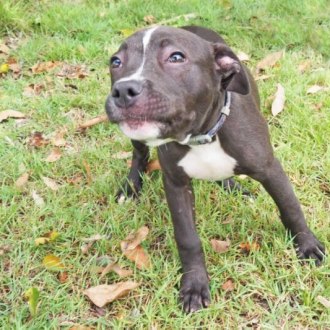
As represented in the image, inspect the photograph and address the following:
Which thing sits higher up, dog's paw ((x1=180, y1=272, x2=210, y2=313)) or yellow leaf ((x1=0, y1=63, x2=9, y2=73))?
dog's paw ((x1=180, y1=272, x2=210, y2=313))

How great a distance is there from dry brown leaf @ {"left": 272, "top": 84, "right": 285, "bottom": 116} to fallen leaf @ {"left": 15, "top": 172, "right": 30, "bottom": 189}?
1802 millimetres

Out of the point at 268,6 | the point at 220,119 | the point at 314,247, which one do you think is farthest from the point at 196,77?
the point at 268,6

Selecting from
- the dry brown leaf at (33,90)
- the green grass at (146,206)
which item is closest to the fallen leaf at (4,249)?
the green grass at (146,206)

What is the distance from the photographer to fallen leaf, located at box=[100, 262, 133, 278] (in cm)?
302

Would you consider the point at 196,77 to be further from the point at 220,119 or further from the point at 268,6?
the point at 268,6

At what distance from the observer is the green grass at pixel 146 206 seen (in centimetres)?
281

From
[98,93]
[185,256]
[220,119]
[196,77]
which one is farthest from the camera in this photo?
[98,93]

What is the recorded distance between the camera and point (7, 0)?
5.95m

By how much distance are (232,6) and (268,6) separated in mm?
370

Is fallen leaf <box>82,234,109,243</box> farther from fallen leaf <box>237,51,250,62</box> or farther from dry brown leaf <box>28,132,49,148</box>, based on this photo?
fallen leaf <box>237,51,250,62</box>

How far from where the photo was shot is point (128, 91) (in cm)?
220

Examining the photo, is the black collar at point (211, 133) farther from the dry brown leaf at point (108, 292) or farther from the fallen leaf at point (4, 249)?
the fallen leaf at point (4, 249)

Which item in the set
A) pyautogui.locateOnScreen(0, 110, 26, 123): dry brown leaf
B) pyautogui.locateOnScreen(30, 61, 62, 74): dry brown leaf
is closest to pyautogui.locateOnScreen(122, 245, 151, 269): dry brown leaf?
pyautogui.locateOnScreen(0, 110, 26, 123): dry brown leaf

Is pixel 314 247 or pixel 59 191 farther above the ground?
pixel 314 247
